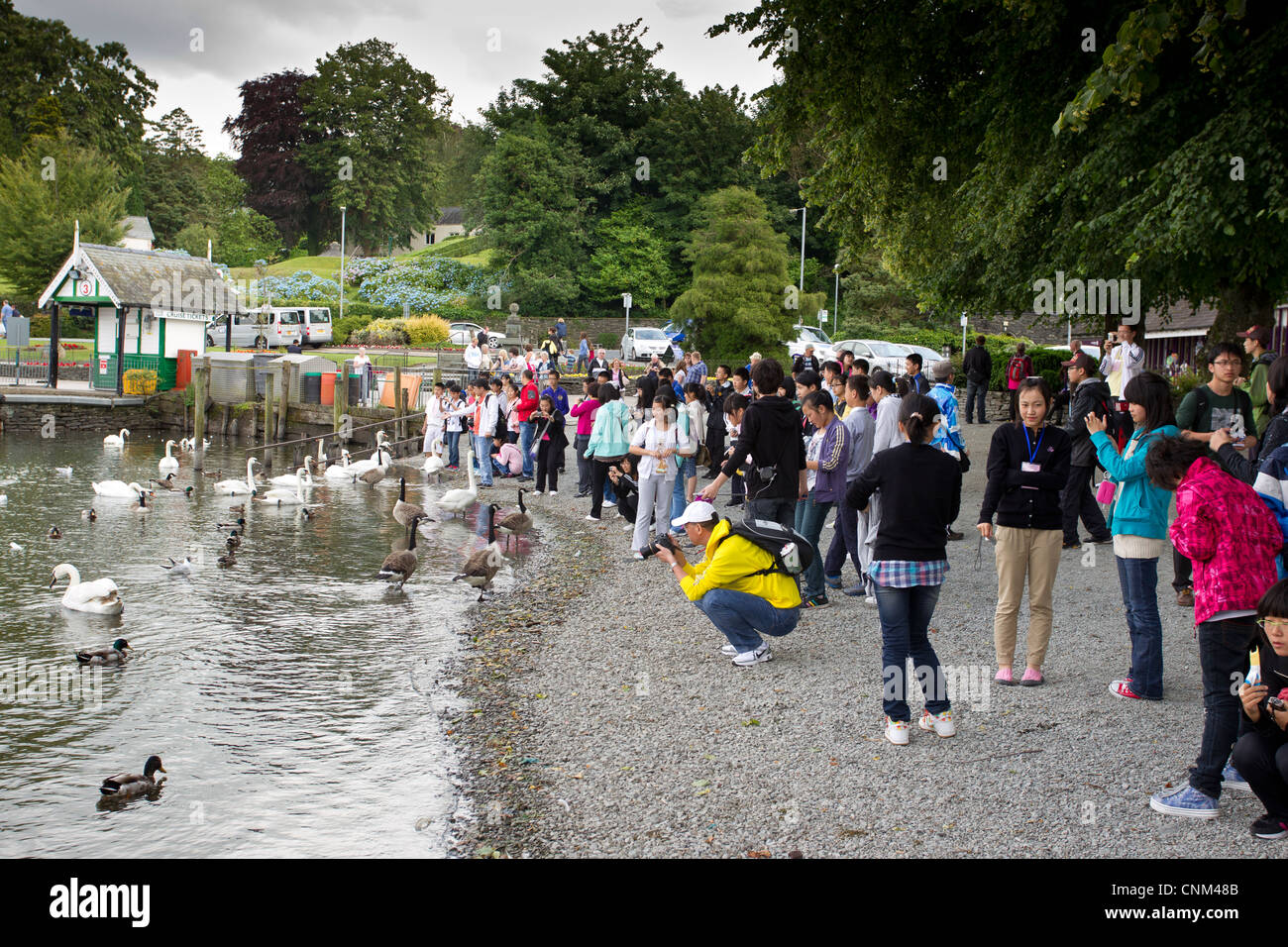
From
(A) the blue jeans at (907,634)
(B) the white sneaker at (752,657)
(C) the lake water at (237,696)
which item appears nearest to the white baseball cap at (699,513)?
(B) the white sneaker at (752,657)

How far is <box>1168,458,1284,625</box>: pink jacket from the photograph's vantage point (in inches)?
222

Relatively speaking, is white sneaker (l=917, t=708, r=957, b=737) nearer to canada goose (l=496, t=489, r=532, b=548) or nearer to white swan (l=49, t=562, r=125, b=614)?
white swan (l=49, t=562, r=125, b=614)

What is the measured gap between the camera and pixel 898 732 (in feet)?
22.8

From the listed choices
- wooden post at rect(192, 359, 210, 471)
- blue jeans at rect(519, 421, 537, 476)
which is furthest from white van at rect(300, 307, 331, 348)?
blue jeans at rect(519, 421, 537, 476)

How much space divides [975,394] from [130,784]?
24455 millimetres

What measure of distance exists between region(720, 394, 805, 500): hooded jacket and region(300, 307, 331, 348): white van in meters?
46.9

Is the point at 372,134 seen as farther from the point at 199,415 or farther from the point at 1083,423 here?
the point at 1083,423

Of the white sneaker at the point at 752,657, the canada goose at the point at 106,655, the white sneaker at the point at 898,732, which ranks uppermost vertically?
the white sneaker at the point at 752,657

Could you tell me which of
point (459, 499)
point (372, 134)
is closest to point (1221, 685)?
point (459, 499)

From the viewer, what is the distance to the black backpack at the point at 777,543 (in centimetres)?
836

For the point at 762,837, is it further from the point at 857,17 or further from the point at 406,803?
the point at 857,17

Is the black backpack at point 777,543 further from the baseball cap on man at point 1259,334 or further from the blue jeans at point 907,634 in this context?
the baseball cap on man at point 1259,334

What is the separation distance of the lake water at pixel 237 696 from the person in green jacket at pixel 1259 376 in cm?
758

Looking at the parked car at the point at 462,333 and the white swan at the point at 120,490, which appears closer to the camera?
the white swan at the point at 120,490
